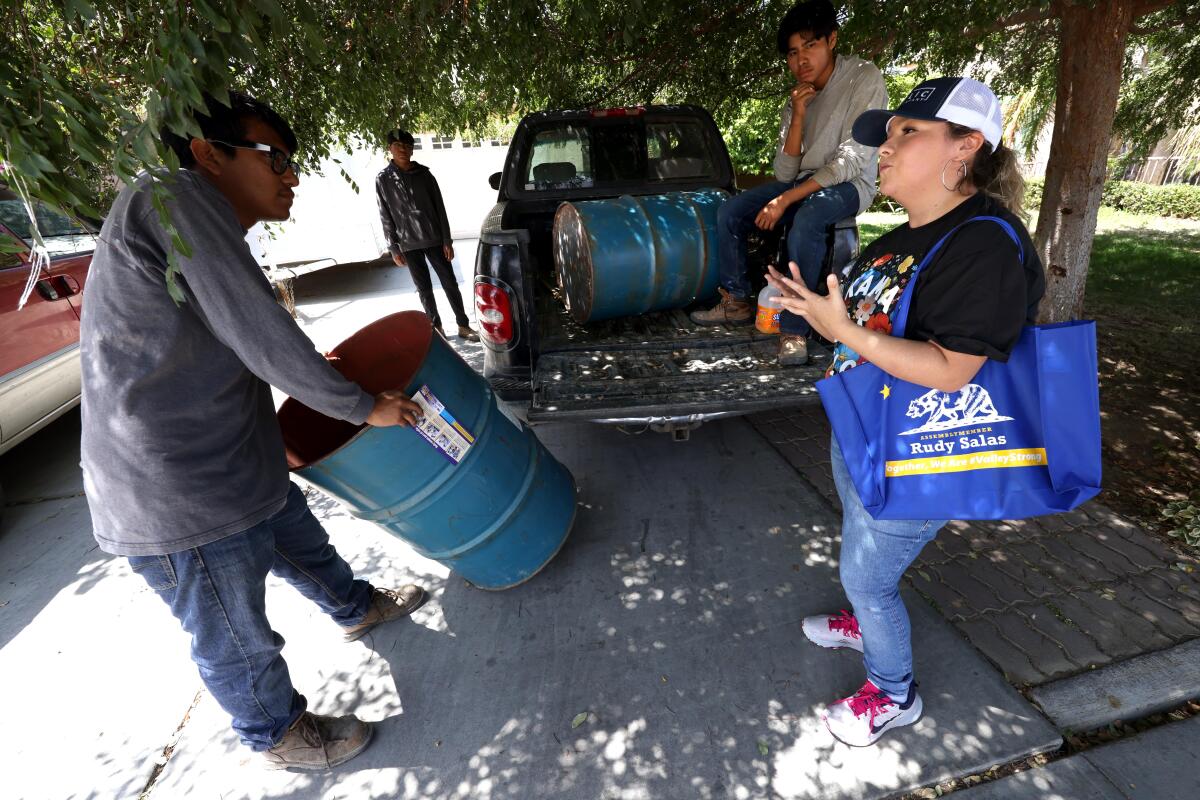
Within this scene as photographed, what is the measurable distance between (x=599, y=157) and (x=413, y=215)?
248 cm

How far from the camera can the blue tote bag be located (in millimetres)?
1337

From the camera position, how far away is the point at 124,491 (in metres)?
1.58

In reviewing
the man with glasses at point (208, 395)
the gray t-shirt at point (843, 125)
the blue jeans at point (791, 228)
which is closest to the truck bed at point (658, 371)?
the blue jeans at point (791, 228)

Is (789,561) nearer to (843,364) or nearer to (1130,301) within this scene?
(843,364)

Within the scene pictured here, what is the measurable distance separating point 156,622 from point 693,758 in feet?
9.11

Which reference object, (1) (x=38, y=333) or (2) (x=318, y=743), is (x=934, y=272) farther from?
(1) (x=38, y=333)

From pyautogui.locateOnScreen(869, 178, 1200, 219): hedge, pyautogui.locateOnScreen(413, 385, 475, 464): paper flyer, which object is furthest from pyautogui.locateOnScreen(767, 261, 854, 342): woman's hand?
pyautogui.locateOnScreen(869, 178, 1200, 219): hedge

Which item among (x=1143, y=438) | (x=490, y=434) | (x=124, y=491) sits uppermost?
(x=124, y=491)

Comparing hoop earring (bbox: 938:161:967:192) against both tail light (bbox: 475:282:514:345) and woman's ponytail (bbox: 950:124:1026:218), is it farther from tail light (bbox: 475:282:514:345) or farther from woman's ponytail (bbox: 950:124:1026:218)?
tail light (bbox: 475:282:514:345)

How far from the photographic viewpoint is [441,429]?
214cm

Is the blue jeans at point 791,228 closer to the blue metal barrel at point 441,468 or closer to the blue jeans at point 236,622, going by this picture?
the blue metal barrel at point 441,468

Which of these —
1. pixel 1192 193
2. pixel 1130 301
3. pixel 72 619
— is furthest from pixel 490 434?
pixel 1192 193

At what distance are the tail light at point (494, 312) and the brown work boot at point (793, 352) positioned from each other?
1531 mm

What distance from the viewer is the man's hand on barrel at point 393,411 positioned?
1802mm
